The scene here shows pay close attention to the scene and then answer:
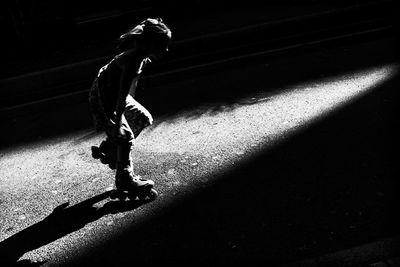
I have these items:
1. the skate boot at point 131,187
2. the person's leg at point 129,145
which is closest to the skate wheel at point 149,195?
the skate boot at point 131,187

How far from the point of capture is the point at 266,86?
7.05 m

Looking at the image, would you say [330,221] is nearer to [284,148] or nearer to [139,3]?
[284,148]

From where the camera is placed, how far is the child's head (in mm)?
3709

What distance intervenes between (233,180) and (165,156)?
117 cm

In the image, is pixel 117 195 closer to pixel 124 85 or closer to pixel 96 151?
pixel 96 151

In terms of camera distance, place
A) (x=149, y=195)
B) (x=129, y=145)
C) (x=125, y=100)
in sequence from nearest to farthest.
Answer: (x=125, y=100) < (x=129, y=145) < (x=149, y=195)

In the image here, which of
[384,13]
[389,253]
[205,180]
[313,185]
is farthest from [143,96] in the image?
[384,13]

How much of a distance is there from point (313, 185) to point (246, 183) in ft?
2.36

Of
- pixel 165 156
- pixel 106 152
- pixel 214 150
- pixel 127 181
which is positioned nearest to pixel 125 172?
pixel 127 181

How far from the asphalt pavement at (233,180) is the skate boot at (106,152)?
0.35 meters

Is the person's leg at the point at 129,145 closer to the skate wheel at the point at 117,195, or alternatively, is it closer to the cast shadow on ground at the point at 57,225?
the skate wheel at the point at 117,195

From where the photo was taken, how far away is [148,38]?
3711 millimetres

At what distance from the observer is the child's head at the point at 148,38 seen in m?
3.71

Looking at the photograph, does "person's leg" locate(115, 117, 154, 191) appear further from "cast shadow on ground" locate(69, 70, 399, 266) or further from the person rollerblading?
"cast shadow on ground" locate(69, 70, 399, 266)
